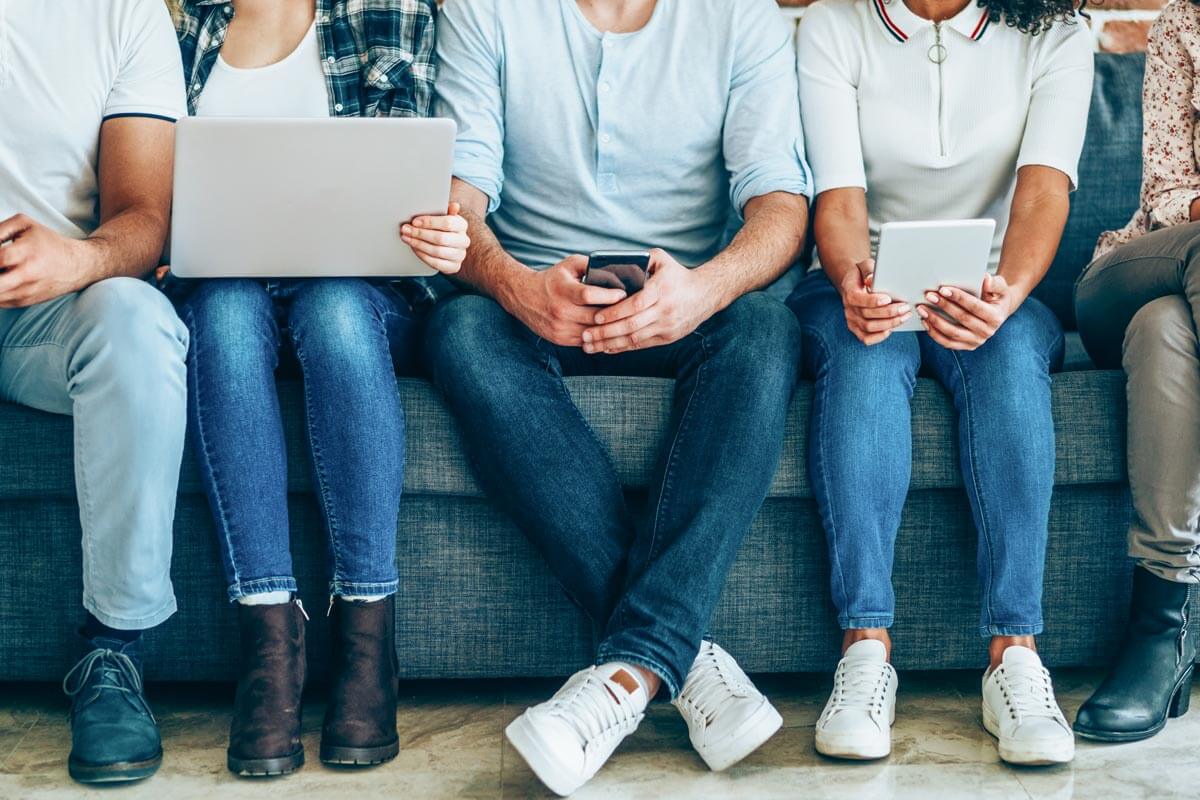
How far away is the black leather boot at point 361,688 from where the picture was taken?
4.23 ft

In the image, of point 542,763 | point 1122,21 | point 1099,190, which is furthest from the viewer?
point 1122,21

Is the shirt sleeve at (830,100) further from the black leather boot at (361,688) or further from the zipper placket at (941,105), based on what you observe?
the black leather boot at (361,688)

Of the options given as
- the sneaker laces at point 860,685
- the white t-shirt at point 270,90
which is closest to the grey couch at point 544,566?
the sneaker laces at point 860,685

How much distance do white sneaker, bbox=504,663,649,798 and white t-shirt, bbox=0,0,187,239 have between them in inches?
31.6

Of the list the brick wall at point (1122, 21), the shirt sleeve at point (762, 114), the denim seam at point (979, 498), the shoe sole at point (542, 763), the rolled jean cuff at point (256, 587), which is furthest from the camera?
the brick wall at point (1122, 21)

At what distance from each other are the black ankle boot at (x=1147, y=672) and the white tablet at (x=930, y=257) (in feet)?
1.33

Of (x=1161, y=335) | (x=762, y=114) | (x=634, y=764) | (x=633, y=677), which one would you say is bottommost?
(x=634, y=764)

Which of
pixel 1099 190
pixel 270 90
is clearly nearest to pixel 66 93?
pixel 270 90

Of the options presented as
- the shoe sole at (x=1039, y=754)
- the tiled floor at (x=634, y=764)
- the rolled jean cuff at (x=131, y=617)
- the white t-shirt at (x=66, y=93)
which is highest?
the white t-shirt at (x=66, y=93)

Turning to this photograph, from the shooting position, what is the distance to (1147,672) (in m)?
1.40

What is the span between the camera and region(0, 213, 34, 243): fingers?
129 cm

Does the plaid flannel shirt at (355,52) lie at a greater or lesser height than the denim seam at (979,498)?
greater

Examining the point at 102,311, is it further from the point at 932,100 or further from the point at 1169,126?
the point at 1169,126

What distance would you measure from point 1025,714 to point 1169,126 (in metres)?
0.84
